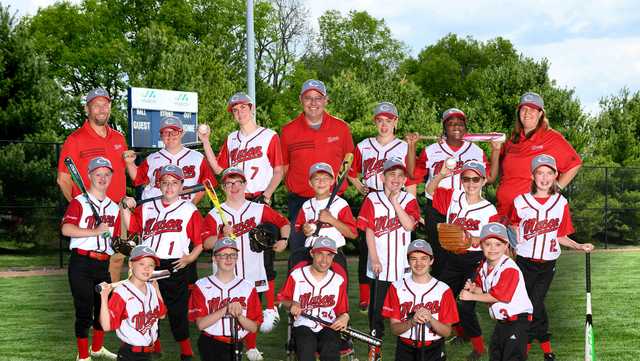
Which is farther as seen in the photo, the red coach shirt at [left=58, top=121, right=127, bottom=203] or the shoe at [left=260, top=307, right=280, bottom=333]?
the red coach shirt at [left=58, top=121, right=127, bottom=203]

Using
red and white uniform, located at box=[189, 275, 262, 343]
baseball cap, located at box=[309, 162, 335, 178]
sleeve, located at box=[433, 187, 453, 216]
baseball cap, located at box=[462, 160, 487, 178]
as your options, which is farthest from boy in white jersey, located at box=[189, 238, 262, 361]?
sleeve, located at box=[433, 187, 453, 216]

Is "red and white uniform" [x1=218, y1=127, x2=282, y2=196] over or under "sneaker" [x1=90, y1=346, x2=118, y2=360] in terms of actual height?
over

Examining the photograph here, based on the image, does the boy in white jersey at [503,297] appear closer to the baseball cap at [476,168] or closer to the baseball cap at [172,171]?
the baseball cap at [476,168]

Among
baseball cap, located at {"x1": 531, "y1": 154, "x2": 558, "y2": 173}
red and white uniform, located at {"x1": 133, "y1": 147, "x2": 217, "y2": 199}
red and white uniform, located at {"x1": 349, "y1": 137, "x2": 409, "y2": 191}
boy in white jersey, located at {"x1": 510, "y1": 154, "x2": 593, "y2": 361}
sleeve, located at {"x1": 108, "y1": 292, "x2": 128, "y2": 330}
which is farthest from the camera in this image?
red and white uniform, located at {"x1": 349, "y1": 137, "x2": 409, "y2": 191}

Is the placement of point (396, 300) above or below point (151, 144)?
below

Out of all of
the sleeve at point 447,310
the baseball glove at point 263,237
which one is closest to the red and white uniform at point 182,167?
the baseball glove at point 263,237

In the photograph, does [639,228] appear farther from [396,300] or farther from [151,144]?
[396,300]

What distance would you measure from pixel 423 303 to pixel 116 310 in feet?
7.88

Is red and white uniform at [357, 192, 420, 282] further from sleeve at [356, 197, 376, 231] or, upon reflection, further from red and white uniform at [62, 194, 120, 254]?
red and white uniform at [62, 194, 120, 254]

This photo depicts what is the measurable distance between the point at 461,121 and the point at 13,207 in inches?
598

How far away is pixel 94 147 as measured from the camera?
26.3ft

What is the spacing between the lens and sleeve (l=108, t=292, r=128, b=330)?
20.2ft

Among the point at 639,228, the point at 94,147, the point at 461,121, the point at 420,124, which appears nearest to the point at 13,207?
the point at 420,124

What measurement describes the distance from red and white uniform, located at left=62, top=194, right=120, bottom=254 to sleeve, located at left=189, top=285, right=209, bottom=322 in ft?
4.01
